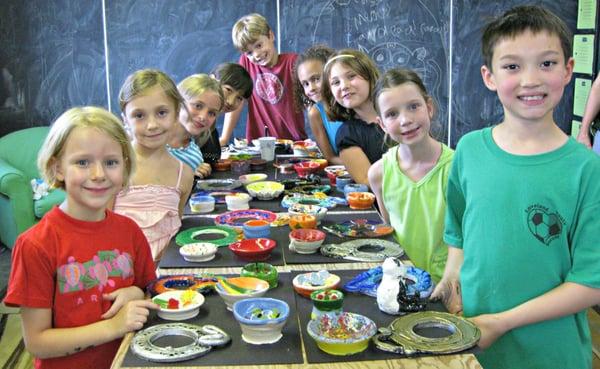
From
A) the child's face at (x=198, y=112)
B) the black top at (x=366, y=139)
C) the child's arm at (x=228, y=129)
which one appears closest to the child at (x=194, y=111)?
the child's face at (x=198, y=112)

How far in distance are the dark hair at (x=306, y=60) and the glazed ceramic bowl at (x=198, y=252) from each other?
1.83 metres

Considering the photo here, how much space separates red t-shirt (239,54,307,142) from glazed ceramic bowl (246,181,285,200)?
5.44ft

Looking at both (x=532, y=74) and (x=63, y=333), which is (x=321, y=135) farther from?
(x=63, y=333)

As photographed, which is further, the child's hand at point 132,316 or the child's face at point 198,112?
the child's face at point 198,112

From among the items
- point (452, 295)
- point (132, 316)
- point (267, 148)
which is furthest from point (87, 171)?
point (267, 148)

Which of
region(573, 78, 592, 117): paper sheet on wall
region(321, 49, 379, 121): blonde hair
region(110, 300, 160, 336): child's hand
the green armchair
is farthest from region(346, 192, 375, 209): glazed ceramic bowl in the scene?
region(573, 78, 592, 117): paper sheet on wall

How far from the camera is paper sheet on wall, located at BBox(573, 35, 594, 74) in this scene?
5.53 metres

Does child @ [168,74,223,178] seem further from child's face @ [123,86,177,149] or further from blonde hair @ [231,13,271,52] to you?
blonde hair @ [231,13,271,52]

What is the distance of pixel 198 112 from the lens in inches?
120

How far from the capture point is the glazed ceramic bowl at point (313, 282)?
5.70 ft

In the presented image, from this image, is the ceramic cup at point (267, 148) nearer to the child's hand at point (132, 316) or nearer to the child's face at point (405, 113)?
the child's face at point (405, 113)

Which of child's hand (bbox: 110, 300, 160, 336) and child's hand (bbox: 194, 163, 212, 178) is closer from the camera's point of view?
child's hand (bbox: 110, 300, 160, 336)

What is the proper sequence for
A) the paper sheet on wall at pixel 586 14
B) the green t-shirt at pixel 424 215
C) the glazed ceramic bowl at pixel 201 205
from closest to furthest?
the green t-shirt at pixel 424 215, the glazed ceramic bowl at pixel 201 205, the paper sheet on wall at pixel 586 14

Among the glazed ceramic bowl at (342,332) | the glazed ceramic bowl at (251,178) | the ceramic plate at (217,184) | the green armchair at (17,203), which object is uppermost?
the glazed ceramic bowl at (251,178)
